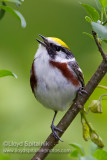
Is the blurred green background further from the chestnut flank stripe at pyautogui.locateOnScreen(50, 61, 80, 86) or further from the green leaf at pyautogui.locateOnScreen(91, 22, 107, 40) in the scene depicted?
the green leaf at pyautogui.locateOnScreen(91, 22, 107, 40)

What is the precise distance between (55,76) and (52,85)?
72 mm

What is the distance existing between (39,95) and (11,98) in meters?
0.38

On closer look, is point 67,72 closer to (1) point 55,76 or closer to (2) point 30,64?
(1) point 55,76

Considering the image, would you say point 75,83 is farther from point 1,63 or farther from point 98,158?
point 98,158

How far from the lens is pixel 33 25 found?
4.05m

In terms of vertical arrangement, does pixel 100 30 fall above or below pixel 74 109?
above

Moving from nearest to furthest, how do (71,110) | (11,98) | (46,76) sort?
(71,110) → (46,76) → (11,98)

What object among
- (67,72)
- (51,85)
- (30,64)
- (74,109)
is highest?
(74,109)

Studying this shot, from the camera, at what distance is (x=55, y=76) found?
2695 millimetres

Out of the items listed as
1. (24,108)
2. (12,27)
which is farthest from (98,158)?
(12,27)

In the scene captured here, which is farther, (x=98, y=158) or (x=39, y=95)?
(x=39, y=95)

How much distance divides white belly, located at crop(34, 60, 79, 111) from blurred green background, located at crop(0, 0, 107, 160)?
1.28ft

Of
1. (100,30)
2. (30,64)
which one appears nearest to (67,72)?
(30,64)

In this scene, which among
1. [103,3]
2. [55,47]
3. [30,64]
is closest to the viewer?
[103,3]
